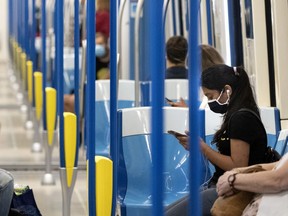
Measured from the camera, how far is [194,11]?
3221mm

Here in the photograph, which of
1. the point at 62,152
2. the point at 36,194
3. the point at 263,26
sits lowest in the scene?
the point at 36,194

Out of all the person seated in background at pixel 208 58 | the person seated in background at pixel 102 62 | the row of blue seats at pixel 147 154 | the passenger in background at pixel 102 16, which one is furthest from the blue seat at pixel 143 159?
the passenger in background at pixel 102 16

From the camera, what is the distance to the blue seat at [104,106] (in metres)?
6.24

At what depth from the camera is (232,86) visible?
4.28 meters

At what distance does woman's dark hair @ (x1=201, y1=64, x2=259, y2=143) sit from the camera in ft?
13.9

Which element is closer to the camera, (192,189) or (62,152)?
(192,189)

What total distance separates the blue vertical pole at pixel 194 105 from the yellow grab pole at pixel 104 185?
117 cm

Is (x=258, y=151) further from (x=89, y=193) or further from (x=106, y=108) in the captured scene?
(x=106, y=108)

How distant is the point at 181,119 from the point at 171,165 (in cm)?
25

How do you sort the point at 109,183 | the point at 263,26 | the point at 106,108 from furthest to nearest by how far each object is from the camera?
the point at 106,108, the point at 263,26, the point at 109,183

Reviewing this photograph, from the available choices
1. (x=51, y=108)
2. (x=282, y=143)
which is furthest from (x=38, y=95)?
(x=282, y=143)

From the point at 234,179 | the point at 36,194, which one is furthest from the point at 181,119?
the point at 36,194

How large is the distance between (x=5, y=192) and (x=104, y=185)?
1.45ft

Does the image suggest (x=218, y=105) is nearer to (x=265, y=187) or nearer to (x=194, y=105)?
(x=265, y=187)
